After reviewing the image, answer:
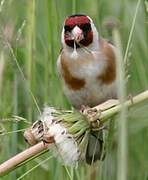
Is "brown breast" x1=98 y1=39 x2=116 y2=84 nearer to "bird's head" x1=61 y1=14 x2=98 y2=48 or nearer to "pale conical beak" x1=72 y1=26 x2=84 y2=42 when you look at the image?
"bird's head" x1=61 y1=14 x2=98 y2=48

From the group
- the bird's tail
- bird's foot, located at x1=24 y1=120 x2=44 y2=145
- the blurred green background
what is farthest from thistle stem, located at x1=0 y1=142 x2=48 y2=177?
the bird's tail

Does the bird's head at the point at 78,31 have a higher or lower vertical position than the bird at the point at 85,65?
higher

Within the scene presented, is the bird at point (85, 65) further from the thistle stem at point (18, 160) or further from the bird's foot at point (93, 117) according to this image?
the thistle stem at point (18, 160)

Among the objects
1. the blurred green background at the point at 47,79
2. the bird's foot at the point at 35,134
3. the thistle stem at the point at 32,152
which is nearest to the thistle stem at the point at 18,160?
the thistle stem at the point at 32,152

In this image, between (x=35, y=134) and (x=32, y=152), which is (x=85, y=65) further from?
(x=32, y=152)

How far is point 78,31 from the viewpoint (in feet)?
6.40

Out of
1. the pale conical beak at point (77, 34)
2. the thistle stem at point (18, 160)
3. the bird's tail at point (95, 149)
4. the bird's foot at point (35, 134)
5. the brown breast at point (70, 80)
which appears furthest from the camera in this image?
the brown breast at point (70, 80)

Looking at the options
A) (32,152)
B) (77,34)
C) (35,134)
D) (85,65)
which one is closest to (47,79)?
(77,34)

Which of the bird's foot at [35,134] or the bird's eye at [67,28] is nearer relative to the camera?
the bird's foot at [35,134]

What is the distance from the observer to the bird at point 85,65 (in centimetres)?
199

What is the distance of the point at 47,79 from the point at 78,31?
231mm

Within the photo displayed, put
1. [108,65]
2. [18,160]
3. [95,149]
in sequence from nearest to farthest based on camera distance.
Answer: [18,160]
[95,149]
[108,65]

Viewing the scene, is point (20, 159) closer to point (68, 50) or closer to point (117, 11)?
point (68, 50)

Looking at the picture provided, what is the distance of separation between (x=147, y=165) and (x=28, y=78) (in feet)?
1.62
